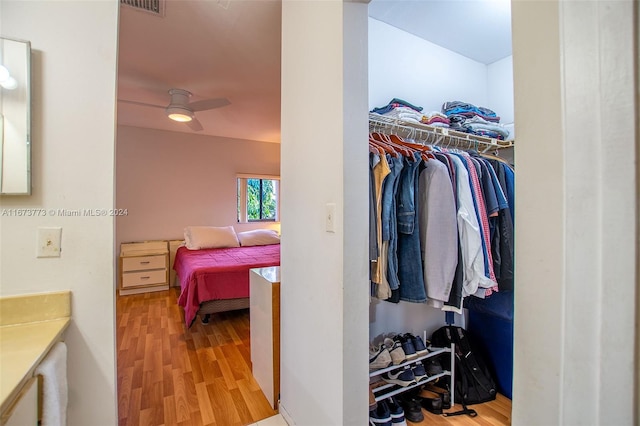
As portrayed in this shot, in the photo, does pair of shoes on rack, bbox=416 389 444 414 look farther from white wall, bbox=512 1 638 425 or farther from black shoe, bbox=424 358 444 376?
white wall, bbox=512 1 638 425

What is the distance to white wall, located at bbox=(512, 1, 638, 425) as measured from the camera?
12.9 inches

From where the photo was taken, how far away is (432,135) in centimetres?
176

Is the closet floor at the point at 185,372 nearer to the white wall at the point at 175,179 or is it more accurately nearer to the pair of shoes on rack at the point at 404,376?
the pair of shoes on rack at the point at 404,376

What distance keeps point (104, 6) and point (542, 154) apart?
1628mm

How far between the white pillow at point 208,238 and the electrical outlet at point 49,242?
9.95 feet

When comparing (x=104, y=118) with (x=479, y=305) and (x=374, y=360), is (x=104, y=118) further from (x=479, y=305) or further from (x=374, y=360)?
(x=479, y=305)

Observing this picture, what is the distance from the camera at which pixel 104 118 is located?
3.73ft

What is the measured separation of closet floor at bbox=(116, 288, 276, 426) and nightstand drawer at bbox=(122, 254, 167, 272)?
0.80 meters

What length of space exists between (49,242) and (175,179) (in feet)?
12.0

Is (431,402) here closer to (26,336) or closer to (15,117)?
(26,336)

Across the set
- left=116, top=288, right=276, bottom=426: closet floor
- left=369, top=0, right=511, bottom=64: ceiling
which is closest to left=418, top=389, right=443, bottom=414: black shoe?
left=116, top=288, right=276, bottom=426: closet floor

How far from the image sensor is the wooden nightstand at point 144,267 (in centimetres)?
378

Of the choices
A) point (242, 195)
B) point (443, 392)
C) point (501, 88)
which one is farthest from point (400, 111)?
point (242, 195)

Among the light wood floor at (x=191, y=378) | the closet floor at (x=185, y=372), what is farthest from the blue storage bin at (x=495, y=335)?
the closet floor at (x=185, y=372)
